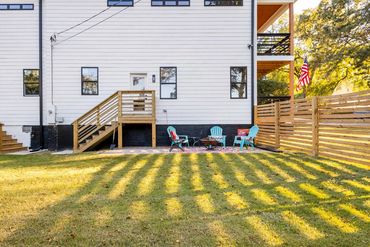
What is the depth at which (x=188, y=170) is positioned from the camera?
20.9 ft

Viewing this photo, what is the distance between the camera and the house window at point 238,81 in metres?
11.7

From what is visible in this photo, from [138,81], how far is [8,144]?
538 centimetres

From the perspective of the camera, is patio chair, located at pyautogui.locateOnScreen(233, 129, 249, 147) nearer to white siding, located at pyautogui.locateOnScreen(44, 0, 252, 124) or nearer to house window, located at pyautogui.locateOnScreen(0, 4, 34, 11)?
white siding, located at pyautogui.locateOnScreen(44, 0, 252, 124)

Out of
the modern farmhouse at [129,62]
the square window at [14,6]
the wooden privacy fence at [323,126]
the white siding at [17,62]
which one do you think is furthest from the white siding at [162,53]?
the wooden privacy fence at [323,126]

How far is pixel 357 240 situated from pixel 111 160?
247 inches

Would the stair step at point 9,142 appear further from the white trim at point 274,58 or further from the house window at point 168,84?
the white trim at point 274,58

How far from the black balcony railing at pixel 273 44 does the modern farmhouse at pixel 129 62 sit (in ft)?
5.44

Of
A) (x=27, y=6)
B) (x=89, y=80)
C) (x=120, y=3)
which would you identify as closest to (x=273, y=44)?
(x=120, y=3)

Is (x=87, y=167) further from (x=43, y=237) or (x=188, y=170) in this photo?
(x=43, y=237)

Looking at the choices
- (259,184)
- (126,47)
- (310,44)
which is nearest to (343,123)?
(259,184)

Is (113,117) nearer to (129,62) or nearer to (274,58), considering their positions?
(129,62)

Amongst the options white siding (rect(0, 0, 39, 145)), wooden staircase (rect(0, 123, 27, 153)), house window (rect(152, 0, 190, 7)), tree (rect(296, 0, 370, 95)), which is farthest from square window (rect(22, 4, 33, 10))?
tree (rect(296, 0, 370, 95))

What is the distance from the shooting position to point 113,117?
10.9 meters

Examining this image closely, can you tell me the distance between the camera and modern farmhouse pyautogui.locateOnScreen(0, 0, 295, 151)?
11523 mm
